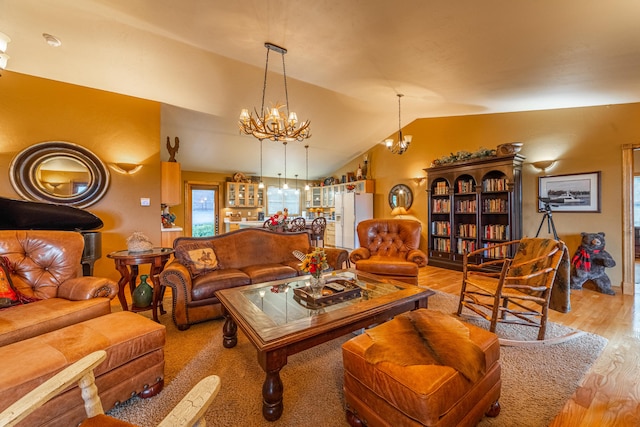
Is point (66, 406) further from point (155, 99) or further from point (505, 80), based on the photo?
point (505, 80)

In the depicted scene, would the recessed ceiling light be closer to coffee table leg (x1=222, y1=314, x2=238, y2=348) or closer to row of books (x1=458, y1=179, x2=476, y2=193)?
coffee table leg (x1=222, y1=314, x2=238, y2=348)

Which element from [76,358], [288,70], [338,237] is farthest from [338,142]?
[76,358]

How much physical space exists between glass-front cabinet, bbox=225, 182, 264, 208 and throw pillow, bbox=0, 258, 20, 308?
5.59 meters

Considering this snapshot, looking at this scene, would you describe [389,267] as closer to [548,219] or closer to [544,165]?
[548,219]

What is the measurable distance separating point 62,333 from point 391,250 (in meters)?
3.46

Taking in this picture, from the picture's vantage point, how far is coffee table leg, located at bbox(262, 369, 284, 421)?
4.73ft

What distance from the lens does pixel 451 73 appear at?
10.1ft

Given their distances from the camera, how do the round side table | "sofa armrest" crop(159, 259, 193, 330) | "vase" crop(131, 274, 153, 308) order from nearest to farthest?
"sofa armrest" crop(159, 259, 193, 330) < the round side table < "vase" crop(131, 274, 153, 308)

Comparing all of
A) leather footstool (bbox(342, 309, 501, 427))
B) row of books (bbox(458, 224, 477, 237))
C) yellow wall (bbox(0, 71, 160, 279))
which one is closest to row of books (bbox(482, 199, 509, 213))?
row of books (bbox(458, 224, 477, 237))

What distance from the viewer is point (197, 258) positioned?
290cm

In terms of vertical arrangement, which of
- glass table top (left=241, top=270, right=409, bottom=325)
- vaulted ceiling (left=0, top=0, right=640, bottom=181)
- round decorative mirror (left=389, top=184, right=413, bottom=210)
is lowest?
glass table top (left=241, top=270, right=409, bottom=325)

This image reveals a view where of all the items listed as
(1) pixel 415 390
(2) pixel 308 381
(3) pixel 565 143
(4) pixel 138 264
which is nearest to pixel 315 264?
(2) pixel 308 381

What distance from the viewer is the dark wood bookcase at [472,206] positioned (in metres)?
4.36

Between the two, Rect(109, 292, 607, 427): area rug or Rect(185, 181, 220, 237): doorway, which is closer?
Rect(109, 292, 607, 427): area rug
